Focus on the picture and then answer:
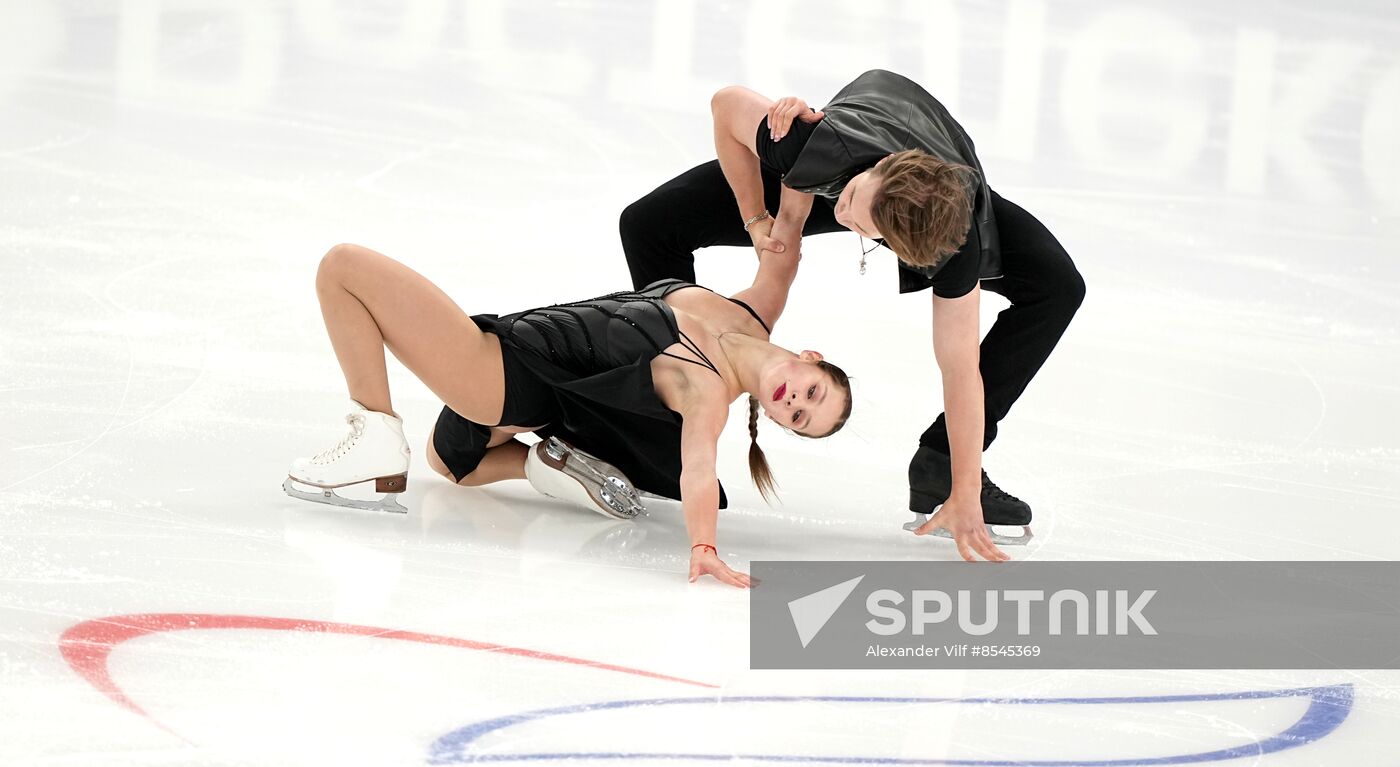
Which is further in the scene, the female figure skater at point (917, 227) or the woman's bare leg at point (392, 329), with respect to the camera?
the woman's bare leg at point (392, 329)

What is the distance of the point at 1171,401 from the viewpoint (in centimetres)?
448

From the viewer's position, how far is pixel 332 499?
10.7ft

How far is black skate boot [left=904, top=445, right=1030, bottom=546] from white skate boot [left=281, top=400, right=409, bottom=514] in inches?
45.9

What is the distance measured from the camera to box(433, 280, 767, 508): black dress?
10.8 feet

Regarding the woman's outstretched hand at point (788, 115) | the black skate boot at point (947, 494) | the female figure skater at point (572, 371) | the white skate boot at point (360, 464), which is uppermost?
the woman's outstretched hand at point (788, 115)

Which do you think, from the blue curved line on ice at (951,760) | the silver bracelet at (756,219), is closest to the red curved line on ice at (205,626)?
the blue curved line on ice at (951,760)

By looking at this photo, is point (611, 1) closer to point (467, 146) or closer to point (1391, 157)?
point (467, 146)

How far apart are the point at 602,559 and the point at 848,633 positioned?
588 mm

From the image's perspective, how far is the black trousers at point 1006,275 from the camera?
345cm

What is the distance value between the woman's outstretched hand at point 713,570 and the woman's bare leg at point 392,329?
66 cm

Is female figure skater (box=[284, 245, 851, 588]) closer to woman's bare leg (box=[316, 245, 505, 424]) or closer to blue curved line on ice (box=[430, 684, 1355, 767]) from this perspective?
woman's bare leg (box=[316, 245, 505, 424])

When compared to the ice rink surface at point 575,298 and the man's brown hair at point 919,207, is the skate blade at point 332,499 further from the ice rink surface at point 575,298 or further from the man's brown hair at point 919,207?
the man's brown hair at point 919,207

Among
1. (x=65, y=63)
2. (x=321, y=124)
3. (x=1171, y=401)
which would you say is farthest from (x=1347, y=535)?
(x=65, y=63)

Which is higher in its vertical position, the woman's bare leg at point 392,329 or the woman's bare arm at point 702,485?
the woman's bare leg at point 392,329
